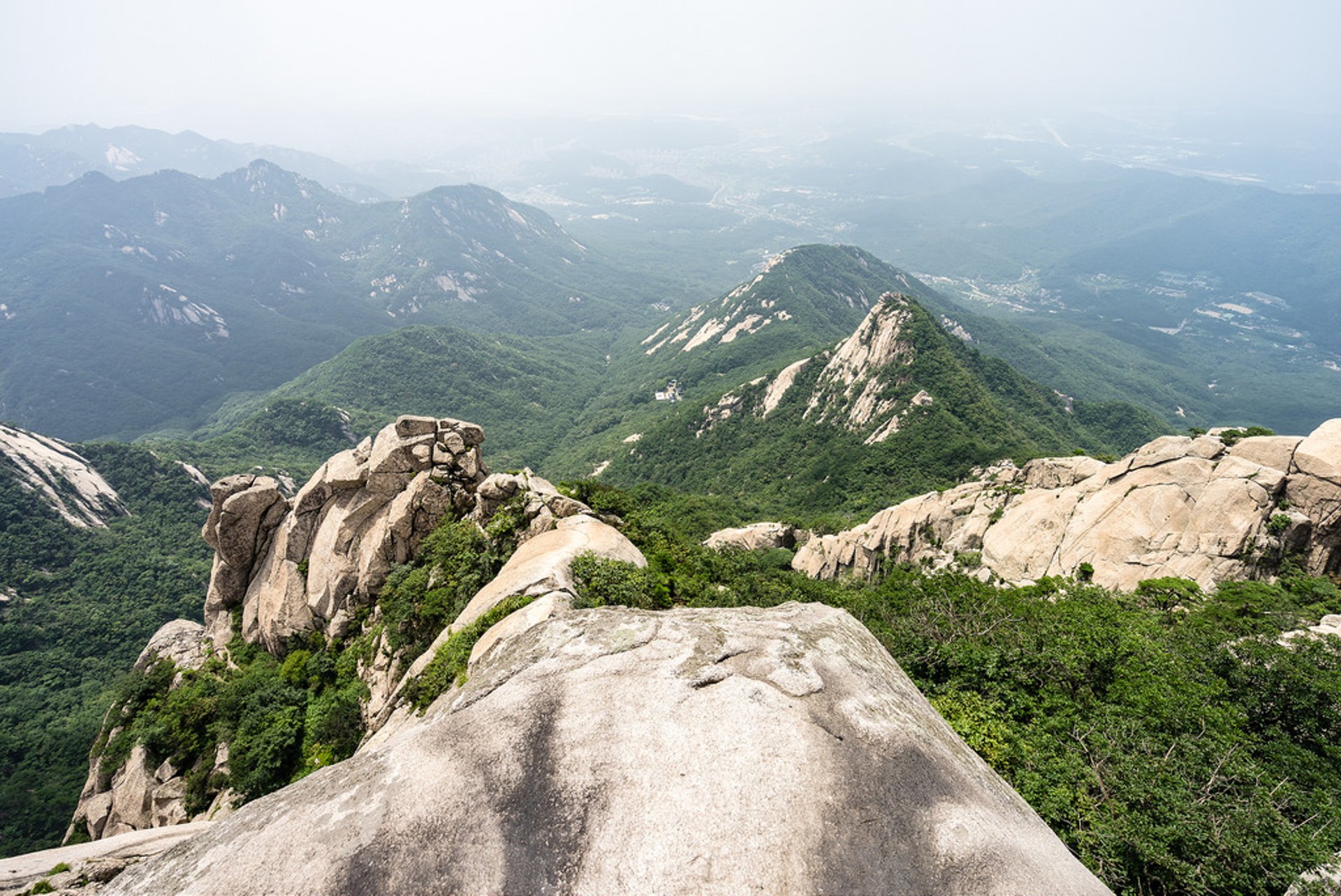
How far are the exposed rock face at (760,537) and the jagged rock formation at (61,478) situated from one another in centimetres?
11952

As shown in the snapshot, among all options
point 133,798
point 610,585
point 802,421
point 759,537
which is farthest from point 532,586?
point 802,421

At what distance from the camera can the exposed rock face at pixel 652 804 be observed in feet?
23.3

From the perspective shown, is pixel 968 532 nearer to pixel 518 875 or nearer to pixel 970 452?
pixel 970 452

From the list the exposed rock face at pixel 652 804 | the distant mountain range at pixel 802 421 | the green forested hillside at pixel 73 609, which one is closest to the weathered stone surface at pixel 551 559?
the exposed rock face at pixel 652 804

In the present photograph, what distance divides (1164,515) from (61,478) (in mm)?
161735

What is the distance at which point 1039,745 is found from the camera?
54.0ft

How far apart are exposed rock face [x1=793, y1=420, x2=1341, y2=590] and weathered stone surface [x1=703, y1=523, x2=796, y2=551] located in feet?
54.4

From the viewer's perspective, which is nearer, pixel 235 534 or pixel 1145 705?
pixel 1145 705

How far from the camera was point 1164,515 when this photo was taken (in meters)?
28.8

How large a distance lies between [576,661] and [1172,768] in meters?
17.3

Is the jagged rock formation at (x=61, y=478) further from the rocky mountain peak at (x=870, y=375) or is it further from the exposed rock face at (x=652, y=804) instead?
the rocky mountain peak at (x=870, y=375)

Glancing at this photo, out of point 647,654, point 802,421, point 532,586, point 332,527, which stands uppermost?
point 647,654

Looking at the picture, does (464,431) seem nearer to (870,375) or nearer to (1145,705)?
(1145,705)

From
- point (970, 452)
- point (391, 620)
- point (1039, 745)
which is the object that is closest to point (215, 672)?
point (391, 620)
